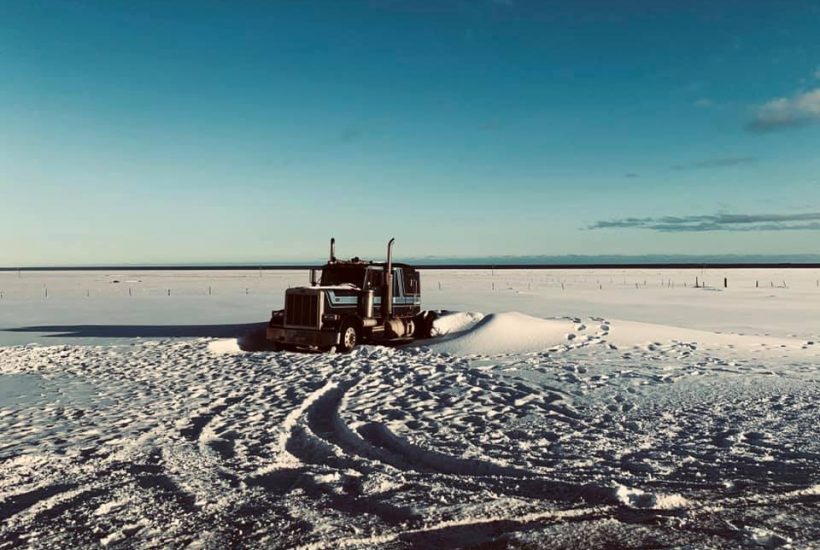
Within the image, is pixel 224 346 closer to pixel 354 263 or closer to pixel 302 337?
pixel 302 337

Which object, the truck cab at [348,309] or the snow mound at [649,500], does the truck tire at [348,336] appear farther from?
the snow mound at [649,500]

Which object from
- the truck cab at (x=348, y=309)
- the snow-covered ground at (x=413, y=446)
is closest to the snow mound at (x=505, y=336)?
the snow-covered ground at (x=413, y=446)

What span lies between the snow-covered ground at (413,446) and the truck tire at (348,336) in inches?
34.1

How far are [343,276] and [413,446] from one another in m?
11.3

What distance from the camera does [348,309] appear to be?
60.0ft

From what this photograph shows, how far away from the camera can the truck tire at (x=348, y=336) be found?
57.6ft

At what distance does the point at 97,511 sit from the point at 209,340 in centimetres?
1348

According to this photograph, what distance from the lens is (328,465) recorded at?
7.59 m

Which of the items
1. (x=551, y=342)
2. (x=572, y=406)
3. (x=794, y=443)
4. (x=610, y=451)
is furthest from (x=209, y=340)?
(x=794, y=443)

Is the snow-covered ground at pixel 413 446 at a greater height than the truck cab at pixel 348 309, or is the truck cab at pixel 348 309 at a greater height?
the truck cab at pixel 348 309

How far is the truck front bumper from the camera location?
1738cm

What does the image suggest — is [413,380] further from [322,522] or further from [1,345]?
[1,345]

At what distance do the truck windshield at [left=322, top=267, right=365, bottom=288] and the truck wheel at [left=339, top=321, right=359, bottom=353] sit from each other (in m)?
1.44

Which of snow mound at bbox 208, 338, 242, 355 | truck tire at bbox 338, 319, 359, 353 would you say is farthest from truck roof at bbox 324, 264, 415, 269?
snow mound at bbox 208, 338, 242, 355
